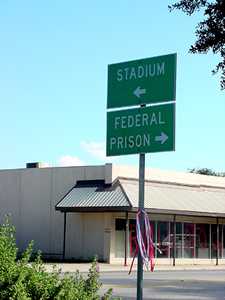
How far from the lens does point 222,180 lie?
50719 mm

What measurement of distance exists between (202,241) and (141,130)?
3943 cm

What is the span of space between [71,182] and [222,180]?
12.9 metres

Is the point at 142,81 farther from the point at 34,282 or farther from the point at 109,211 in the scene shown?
the point at 109,211

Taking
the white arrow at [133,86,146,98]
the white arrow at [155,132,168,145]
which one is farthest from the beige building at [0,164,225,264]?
the white arrow at [155,132,168,145]

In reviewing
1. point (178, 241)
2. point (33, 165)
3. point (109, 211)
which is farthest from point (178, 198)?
point (33, 165)

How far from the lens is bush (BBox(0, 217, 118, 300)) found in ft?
23.6

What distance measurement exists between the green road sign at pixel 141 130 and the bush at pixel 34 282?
4.30ft

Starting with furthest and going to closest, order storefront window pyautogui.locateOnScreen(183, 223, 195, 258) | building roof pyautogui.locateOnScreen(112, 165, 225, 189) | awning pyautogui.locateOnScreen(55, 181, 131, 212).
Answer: storefront window pyautogui.locateOnScreen(183, 223, 195, 258)
building roof pyautogui.locateOnScreen(112, 165, 225, 189)
awning pyautogui.locateOnScreen(55, 181, 131, 212)

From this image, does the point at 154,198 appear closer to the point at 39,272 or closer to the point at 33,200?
the point at 33,200

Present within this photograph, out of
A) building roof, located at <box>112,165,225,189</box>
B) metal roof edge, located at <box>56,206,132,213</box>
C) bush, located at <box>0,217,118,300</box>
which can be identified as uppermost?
building roof, located at <box>112,165,225,189</box>

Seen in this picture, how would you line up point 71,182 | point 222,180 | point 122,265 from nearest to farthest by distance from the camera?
point 122,265 → point 71,182 → point 222,180

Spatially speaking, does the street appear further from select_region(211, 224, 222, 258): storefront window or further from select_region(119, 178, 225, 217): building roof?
select_region(211, 224, 222, 258): storefront window

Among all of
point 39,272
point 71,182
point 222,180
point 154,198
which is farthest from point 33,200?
point 39,272

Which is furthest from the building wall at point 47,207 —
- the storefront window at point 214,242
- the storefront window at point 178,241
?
the storefront window at point 214,242
